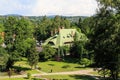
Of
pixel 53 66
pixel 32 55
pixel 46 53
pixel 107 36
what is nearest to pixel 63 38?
pixel 46 53

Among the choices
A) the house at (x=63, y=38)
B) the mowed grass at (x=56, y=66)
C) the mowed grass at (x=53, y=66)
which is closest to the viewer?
the mowed grass at (x=53, y=66)

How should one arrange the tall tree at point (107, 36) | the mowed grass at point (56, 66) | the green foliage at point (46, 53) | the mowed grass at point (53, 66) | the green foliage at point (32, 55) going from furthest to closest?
the green foliage at point (46, 53) → the mowed grass at point (56, 66) → the mowed grass at point (53, 66) → the green foliage at point (32, 55) → the tall tree at point (107, 36)

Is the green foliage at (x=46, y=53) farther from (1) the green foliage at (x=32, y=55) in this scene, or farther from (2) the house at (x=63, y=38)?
(1) the green foliage at (x=32, y=55)

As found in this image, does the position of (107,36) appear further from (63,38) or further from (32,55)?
(63,38)

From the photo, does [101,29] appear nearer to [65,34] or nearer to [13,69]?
[13,69]

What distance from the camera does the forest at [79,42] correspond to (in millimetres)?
28078

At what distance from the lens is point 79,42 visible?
280 feet

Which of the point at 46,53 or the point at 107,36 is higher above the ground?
the point at 107,36

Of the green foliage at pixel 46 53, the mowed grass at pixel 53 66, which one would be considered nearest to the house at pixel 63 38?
the green foliage at pixel 46 53

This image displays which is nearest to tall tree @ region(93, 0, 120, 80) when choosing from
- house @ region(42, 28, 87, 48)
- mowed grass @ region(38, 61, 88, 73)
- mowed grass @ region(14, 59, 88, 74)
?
mowed grass @ region(14, 59, 88, 74)

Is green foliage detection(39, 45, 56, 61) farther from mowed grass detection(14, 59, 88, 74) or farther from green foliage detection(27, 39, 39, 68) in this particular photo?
green foliage detection(27, 39, 39, 68)

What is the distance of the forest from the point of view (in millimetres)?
28078

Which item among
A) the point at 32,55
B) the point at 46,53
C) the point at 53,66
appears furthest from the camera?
the point at 46,53

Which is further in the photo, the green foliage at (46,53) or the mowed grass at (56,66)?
the green foliage at (46,53)
